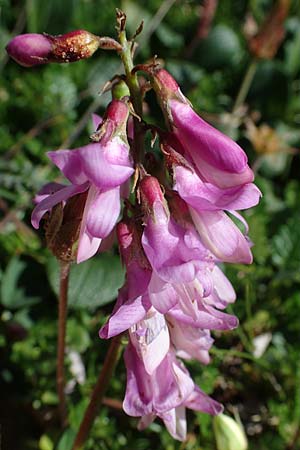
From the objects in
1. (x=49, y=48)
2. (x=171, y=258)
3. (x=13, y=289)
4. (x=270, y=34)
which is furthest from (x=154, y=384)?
(x=270, y=34)

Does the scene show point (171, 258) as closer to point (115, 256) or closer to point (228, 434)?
point (228, 434)

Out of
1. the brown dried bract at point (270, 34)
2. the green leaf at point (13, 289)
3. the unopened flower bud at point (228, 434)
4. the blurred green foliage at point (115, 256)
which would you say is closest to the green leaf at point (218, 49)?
the blurred green foliage at point (115, 256)

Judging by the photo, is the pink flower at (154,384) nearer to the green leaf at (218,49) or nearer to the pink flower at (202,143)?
the pink flower at (202,143)

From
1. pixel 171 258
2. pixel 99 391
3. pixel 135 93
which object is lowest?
pixel 99 391

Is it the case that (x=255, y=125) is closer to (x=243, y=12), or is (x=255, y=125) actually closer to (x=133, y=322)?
(x=243, y=12)

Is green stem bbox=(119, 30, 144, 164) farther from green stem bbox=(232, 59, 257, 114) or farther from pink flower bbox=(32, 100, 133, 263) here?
green stem bbox=(232, 59, 257, 114)

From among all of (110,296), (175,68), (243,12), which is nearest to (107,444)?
(110,296)

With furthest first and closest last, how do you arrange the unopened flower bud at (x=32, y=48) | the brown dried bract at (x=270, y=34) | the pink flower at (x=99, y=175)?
the brown dried bract at (x=270, y=34), the unopened flower bud at (x=32, y=48), the pink flower at (x=99, y=175)
